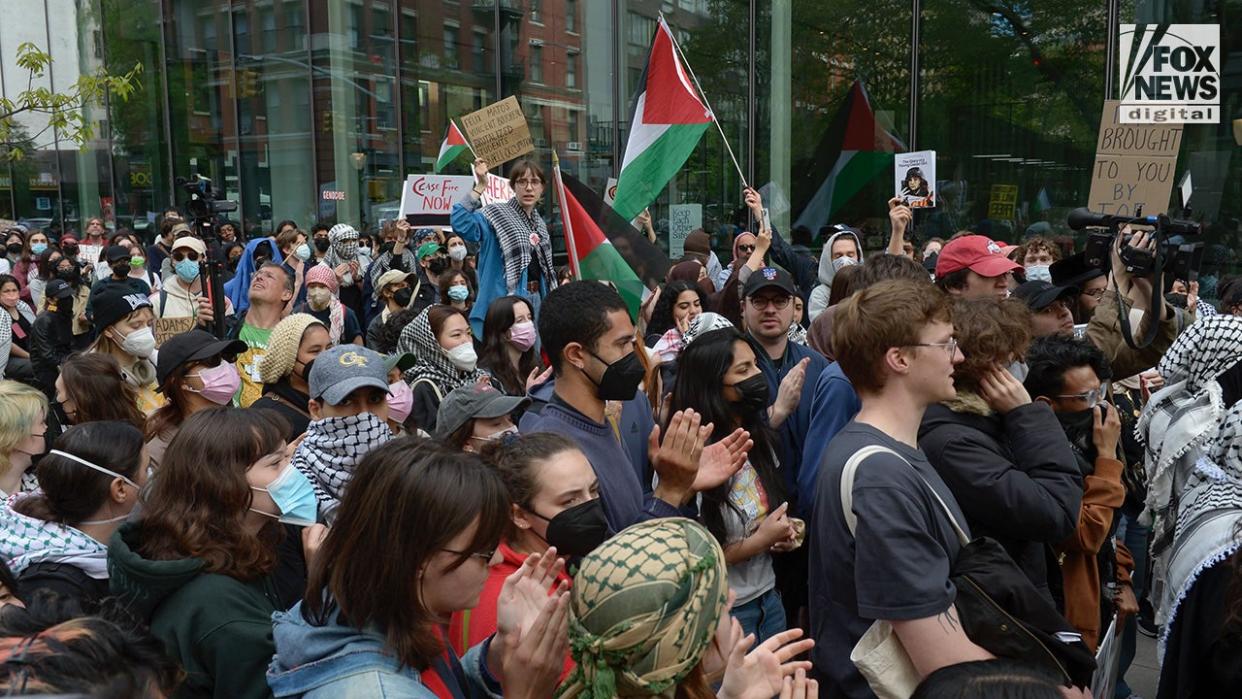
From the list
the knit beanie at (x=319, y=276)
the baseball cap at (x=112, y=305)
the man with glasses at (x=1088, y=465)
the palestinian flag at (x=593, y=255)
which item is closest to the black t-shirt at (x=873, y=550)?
the man with glasses at (x=1088, y=465)

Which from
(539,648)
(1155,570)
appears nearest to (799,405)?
(1155,570)

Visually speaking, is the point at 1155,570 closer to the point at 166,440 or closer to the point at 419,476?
the point at 419,476

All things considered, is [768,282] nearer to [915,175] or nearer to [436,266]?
[436,266]

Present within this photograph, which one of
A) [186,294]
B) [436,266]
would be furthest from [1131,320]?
[436,266]

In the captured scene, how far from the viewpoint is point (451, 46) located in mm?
18531

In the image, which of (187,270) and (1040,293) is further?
(187,270)

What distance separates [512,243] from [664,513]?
4407 millimetres

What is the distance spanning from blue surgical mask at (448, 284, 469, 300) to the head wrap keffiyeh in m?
6.13

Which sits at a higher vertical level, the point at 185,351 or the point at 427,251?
the point at 427,251

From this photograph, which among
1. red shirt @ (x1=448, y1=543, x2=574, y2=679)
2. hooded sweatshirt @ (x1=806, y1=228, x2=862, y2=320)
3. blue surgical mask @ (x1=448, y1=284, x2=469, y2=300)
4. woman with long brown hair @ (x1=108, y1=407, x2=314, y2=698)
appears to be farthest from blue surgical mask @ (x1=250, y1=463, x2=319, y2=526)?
blue surgical mask @ (x1=448, y1=284, x2=469, y2=300)

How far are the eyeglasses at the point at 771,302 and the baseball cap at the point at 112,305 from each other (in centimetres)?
358

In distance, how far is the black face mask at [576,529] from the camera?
2746 mm

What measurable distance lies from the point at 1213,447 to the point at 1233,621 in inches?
42.5

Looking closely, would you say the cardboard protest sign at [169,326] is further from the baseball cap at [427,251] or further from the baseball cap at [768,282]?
the baseball cap at [768,282]
